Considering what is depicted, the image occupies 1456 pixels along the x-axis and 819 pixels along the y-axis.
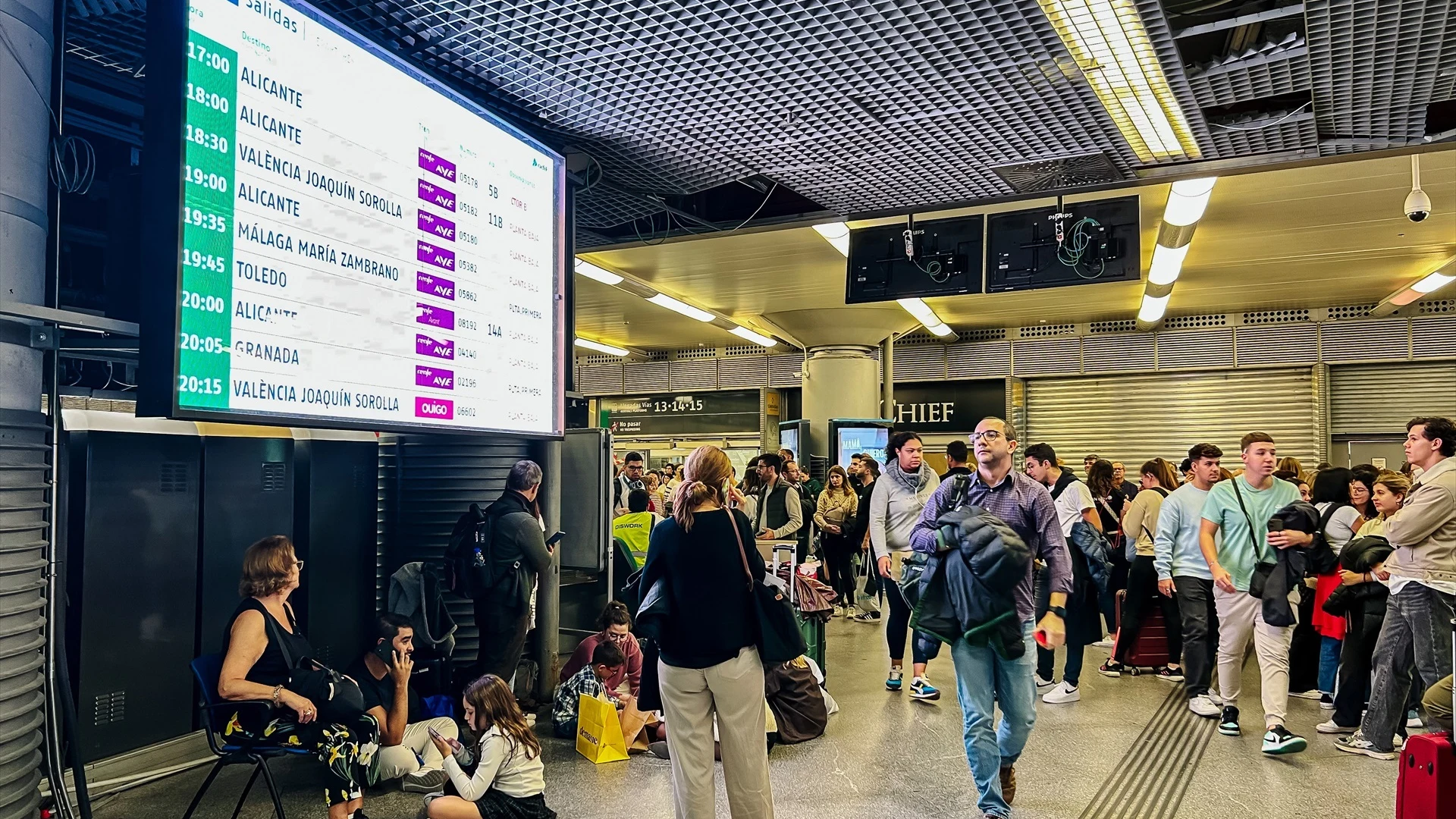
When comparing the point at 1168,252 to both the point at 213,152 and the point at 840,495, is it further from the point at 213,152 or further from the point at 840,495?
the point at 213,152

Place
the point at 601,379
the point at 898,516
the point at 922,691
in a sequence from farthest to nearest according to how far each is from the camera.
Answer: the point at 601,379 < the point at 898,516 < the point at 922,691

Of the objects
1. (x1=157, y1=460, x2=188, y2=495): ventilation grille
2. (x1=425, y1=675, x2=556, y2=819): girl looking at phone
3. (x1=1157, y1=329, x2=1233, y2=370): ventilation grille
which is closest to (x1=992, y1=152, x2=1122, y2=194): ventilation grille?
(x1=425, y1=675, x2=556, y2=819): girl looking at phone

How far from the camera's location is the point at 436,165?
385cm

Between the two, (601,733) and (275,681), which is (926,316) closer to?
(601,733)

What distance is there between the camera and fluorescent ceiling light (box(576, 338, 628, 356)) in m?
16.8

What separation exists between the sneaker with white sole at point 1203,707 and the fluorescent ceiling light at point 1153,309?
25.3 ft

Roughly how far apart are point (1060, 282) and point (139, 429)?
19.1 feet

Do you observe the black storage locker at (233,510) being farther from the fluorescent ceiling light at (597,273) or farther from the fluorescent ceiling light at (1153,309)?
the fluorescent ceiling light at (1153,309)

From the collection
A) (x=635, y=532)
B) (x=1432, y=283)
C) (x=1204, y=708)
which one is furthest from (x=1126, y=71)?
(x=1432, y=283)

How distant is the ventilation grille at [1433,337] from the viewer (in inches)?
509

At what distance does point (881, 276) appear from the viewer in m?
7.31

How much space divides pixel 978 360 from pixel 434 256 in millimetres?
13543

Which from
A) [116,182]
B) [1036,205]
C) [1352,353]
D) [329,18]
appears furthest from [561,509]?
[1352,353]

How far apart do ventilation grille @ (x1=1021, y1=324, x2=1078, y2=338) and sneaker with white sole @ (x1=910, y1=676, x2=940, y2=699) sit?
10869 mm
